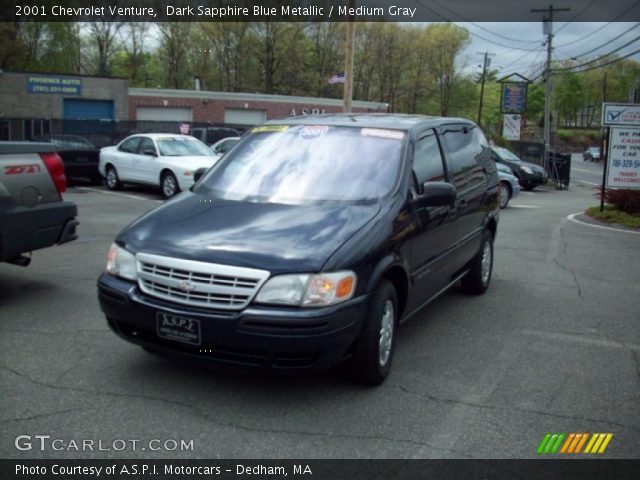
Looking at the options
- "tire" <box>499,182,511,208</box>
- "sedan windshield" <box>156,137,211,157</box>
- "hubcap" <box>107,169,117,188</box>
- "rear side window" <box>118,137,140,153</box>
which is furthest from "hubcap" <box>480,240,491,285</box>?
"hubcap" <box>107,169,117,188</box>

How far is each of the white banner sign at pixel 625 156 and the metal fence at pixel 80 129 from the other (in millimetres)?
14204

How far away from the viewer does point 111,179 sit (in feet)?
57.8

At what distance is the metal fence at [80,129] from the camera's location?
64.6ft

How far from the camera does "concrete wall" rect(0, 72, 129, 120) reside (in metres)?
34.4

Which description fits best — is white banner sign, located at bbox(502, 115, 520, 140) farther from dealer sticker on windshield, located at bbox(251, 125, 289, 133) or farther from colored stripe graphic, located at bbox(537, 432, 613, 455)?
colored stripe graphic, located at bbox(537, 432, 613, 455)

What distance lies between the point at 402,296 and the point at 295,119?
1.92 m

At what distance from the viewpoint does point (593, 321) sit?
6.39 metres

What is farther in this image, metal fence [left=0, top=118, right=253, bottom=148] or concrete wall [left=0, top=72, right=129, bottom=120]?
concrete wall [left=0, top=72, right=129, bottom=120]

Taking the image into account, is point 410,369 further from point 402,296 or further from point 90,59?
point 90,59

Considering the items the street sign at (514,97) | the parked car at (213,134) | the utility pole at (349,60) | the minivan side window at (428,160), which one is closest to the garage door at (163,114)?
the parked car at (213,134)

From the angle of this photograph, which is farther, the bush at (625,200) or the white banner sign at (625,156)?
the white banner sign at (625,156)

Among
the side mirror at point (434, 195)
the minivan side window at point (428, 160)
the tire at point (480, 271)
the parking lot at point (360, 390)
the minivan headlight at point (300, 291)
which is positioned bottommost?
the parking lot at point (360, 390)

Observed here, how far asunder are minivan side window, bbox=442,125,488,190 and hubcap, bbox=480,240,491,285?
829 millimetres

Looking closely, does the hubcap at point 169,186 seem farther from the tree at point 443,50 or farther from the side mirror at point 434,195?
the tree at point 443,50
